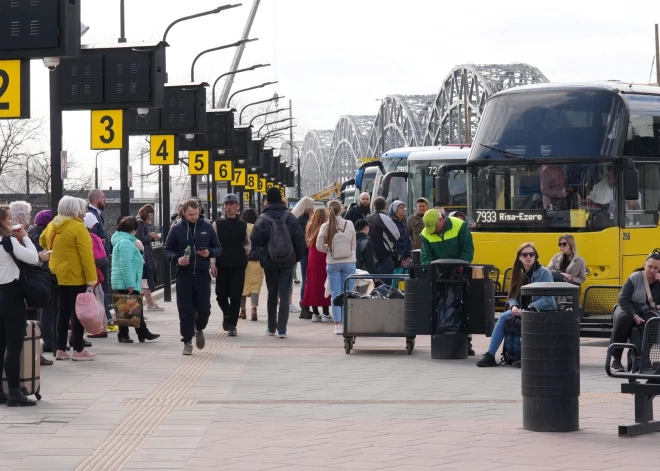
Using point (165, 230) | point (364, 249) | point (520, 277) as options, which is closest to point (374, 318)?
point (520, 277)

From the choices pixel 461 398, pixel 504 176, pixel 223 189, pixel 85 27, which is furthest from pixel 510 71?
pixel 461 398

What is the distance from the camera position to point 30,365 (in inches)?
441

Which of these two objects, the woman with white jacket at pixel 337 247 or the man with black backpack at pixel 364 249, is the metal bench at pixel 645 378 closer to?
A: the woman with white jacket at pixel 337 247

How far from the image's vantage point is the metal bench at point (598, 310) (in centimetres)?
1563

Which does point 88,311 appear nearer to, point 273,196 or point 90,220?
point 90,220

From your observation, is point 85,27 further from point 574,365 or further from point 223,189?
point 223,189

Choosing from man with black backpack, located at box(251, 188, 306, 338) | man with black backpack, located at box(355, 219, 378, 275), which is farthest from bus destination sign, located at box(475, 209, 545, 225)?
man with black backpack, located at box(251, 188, 306, 338)

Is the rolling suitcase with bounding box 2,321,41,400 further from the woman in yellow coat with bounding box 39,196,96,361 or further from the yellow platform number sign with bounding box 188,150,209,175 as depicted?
the yellow platform number sign with bounding box 188,150,209,175

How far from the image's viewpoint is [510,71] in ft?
463

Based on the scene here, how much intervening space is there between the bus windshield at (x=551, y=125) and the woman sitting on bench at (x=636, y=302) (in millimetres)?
6682

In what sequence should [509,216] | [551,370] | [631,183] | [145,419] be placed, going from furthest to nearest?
1. [509,216]
2. [631,183]
3. [145,419]
4. [551,370]

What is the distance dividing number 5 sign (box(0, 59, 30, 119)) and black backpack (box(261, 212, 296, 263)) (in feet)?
14.2

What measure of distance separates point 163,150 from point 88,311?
11743mm

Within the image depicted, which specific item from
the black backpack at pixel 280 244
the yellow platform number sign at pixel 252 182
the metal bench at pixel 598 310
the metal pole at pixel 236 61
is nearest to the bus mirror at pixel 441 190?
the black backpack at pixel 280 244
